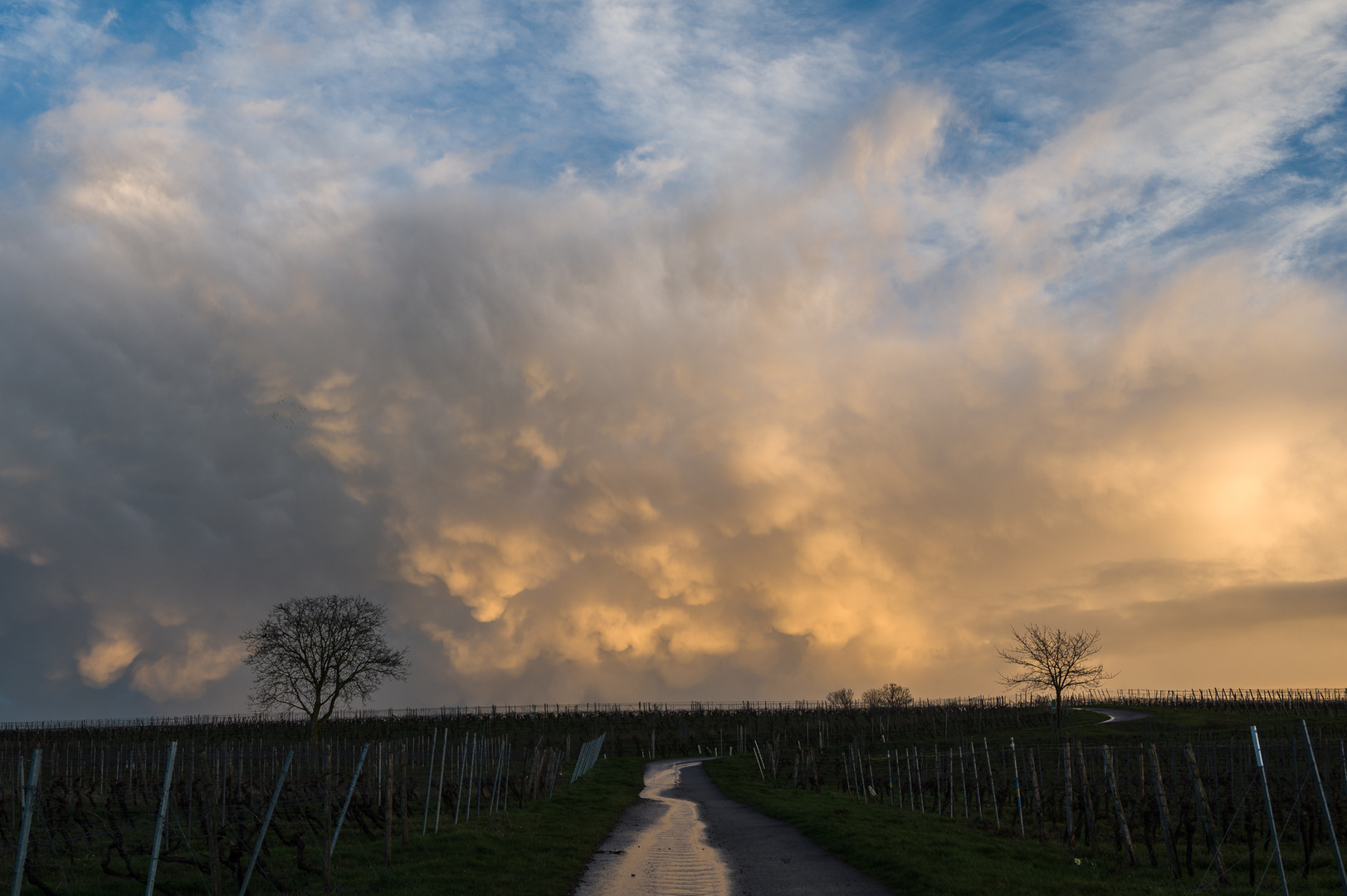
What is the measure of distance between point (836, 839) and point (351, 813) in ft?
45.2

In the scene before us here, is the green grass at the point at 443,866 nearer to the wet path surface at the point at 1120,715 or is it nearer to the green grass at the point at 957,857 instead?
the green grass at the point at 957,857

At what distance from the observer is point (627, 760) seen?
7250cm

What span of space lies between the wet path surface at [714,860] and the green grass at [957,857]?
2.10ft

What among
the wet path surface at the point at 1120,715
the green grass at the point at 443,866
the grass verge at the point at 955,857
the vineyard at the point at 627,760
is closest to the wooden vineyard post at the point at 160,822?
the vineyard at the point at 627,760

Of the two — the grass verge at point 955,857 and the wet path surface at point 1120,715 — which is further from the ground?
the wet path surface at point 1120,715

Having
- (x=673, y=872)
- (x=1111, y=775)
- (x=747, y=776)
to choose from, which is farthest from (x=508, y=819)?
(x=747, y=776)

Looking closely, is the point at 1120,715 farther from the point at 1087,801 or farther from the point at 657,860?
the point at 657,860

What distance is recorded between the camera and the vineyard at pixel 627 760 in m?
17.6

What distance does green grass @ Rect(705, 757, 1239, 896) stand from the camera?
16594 mm

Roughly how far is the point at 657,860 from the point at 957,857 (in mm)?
6479

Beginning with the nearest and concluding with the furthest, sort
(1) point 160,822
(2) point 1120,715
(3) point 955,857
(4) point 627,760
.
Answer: (1) point 160,822 → (3) point 955,857 → (4) point 627,760 → (2) point 1120,715

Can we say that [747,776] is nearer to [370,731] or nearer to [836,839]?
[836,839]

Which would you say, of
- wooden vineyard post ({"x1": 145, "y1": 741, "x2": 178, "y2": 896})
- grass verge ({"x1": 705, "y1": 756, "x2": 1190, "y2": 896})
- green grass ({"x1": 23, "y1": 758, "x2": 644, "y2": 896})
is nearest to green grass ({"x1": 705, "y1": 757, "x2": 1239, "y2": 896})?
grass verge ({"x1": 705, "y1": 756, "x2": 1190, "y2": 896})

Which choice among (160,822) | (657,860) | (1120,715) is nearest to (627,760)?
(657,860)
